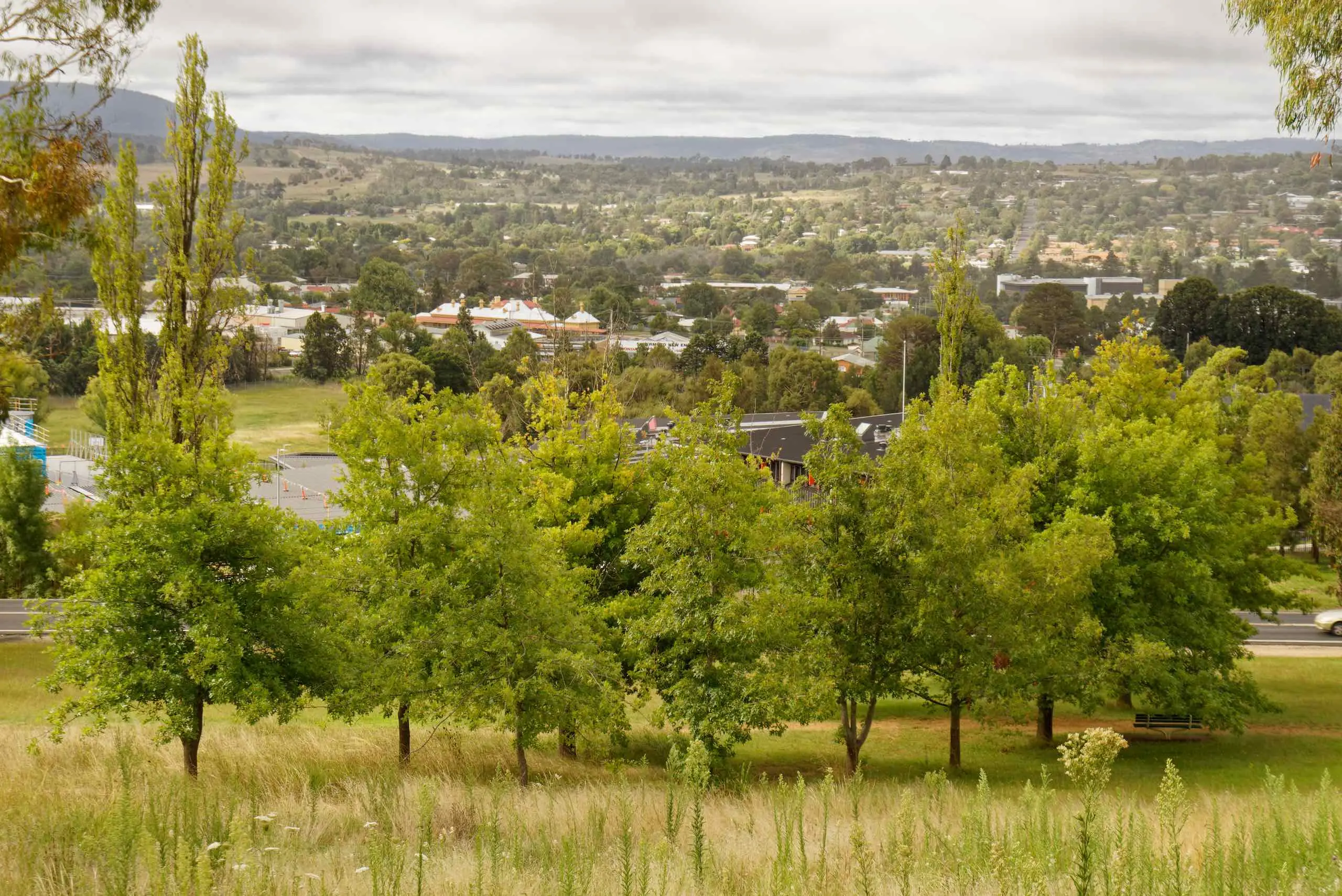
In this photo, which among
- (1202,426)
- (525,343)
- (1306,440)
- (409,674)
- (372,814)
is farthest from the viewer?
(525,343)

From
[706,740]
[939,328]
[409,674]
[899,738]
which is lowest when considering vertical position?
[899,738]

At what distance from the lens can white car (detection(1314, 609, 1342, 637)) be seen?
34781 millimetres

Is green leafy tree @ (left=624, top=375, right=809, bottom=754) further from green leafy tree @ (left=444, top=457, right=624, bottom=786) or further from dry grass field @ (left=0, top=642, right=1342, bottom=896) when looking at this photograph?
dry grass field @ (left=0, top=642, right=1342, bottom=896)

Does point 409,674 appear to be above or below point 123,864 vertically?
below

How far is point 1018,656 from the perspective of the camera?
18047 mm

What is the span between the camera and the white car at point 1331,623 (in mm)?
34781

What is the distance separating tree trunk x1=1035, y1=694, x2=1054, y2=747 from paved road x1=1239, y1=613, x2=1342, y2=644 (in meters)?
13.1

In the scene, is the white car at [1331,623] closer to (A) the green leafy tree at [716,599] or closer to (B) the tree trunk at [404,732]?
(A) the green leafy tree at [716,599]

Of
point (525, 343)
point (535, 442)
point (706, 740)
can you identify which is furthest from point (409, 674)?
point (525, 343)

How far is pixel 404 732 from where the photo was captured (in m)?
17.3

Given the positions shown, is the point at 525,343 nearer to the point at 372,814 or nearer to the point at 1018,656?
the point at 1018,656

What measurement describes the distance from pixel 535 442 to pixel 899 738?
9.06 m

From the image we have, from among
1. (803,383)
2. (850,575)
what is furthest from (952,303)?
(803,383)

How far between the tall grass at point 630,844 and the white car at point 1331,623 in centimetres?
2768
